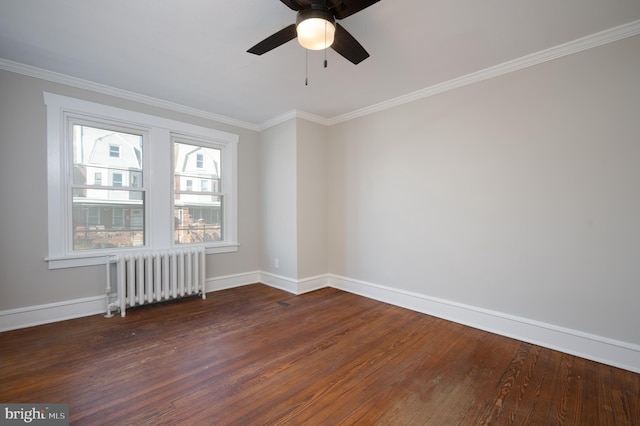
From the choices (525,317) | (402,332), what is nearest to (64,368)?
(402,332)

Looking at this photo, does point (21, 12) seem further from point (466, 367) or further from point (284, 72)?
point (466, 367)

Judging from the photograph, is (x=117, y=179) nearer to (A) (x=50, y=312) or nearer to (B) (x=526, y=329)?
(A) (x=50, y=312)

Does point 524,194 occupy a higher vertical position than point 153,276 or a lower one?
higher

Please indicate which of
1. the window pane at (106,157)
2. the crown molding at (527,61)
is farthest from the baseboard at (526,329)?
the window pane at (106,157)

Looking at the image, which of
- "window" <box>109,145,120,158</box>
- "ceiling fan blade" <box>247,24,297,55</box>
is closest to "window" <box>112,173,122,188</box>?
"window" <box>109,145,120,158</box>

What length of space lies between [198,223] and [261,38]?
282 cm

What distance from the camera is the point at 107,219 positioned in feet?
11.2

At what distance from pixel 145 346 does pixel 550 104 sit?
4.31m

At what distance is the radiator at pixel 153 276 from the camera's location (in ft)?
10.6

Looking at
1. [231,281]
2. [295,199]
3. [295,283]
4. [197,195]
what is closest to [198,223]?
[197,195]

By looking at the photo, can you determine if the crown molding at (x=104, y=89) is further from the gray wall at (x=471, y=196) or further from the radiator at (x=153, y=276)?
the radiator at (x=153, y=276)

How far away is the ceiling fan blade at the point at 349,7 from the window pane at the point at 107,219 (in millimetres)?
3308

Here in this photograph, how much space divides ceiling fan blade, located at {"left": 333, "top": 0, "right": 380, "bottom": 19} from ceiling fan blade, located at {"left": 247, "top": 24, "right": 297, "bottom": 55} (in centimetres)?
30

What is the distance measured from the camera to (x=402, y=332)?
9.17 feet
